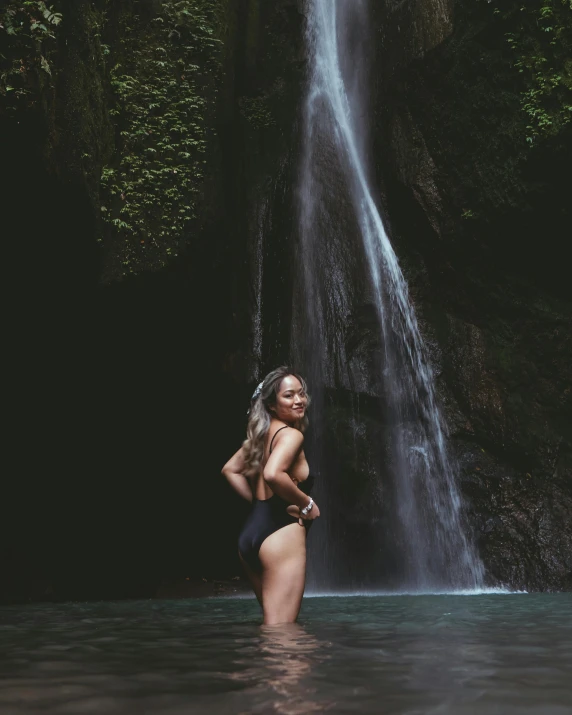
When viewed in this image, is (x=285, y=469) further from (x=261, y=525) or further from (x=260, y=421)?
(x=260, y=421)

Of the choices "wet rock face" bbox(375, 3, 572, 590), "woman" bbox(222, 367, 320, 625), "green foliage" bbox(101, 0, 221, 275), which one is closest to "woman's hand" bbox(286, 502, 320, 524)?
"woman" bbox(222, 367, 320, 625)

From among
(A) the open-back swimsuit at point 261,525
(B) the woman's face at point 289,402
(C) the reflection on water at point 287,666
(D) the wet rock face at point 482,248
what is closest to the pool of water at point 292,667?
(C) the reflection on water at point 287,666

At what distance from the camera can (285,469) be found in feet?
14.0

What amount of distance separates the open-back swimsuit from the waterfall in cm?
705

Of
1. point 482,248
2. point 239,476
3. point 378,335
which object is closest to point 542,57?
point 482,248

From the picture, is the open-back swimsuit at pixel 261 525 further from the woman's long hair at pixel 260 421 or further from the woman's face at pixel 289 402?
the woman's face at pixel 289 402

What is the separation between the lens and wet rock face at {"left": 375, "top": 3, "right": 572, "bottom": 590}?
12055 mm

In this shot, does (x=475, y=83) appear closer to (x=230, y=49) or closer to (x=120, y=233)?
(x=230, y=49)

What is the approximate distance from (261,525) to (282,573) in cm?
28

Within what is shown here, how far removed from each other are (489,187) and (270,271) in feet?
12.9

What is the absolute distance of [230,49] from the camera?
12.8 meters

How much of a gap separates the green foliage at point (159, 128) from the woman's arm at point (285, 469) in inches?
253

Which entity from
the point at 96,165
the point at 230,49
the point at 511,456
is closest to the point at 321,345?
the point at 511,456

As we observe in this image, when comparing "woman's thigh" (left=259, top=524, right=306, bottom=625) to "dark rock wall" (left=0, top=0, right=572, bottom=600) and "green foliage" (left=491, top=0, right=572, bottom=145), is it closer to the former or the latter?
"dark rock wall" (left=0, top=0, right=572, bottom=600)
